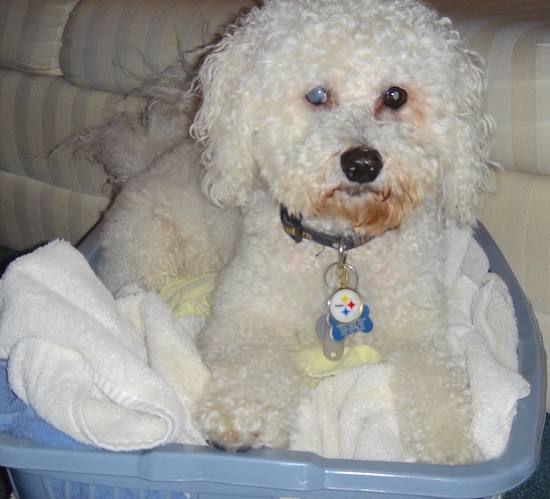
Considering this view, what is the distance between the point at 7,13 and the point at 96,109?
0.57 m

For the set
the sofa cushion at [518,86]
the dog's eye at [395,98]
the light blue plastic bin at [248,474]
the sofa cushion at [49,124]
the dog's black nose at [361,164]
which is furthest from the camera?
the sofa cushion at [49,124]

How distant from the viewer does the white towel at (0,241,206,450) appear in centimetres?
106

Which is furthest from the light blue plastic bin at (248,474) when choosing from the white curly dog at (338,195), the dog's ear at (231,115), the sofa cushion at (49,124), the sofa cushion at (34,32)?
the sofa cushion at (34,32)

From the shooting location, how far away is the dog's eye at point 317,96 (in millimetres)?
1304

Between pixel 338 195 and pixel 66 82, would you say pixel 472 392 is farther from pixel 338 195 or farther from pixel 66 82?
pixel 66 82

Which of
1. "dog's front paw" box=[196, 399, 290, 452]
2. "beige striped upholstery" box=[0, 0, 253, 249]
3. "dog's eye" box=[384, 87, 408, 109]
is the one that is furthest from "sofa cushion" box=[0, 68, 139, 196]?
"dog's front paw" box=[196, 399, 290, 452]

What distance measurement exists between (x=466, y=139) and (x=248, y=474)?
0.76 meters

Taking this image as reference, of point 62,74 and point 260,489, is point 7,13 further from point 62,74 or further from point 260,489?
point 260,489

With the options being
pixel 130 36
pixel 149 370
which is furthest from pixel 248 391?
pixel 130 36

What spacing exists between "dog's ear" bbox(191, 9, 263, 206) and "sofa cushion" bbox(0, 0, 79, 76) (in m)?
1.31

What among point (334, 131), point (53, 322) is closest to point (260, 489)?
point (53, 322)

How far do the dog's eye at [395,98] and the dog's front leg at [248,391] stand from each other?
51 centimetres

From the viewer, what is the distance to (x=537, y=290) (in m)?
1.79

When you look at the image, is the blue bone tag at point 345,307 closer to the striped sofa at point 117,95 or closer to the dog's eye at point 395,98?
the dog's eye at point 395,98
